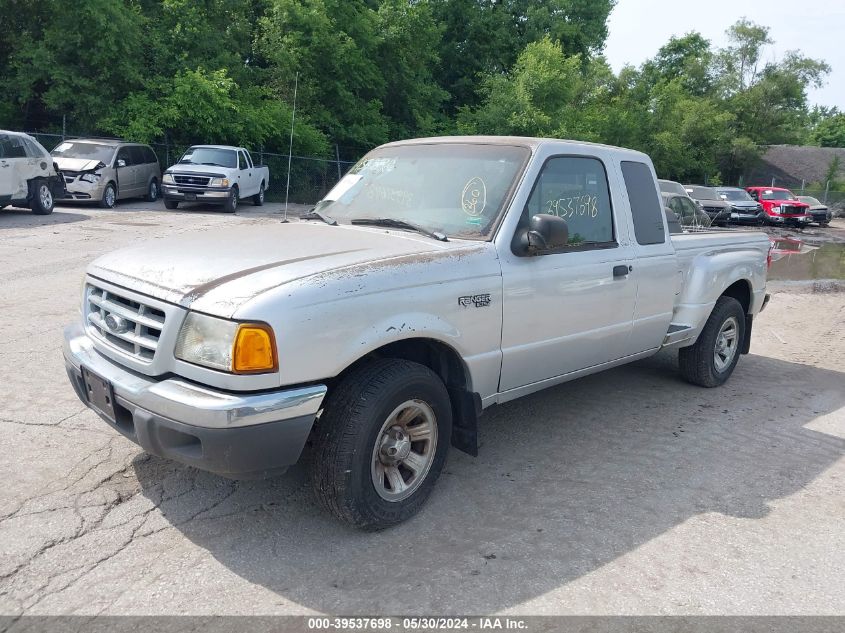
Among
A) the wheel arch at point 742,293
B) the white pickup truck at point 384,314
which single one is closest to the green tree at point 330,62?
the wheel arch at point 742,293

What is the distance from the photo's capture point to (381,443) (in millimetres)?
3521

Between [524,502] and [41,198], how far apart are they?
602 inches

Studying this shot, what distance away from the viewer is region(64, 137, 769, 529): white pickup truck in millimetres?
3102

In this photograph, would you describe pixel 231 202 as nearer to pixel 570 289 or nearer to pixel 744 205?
pixel 570 289

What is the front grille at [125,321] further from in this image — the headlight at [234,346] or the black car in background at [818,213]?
the black car in background at [818,213]

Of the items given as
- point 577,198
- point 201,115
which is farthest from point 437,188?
point 201,115

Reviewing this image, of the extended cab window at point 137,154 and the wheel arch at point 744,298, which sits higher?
the extended cab window at point 137,154

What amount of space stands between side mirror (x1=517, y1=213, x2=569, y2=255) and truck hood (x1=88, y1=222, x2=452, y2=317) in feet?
1.37

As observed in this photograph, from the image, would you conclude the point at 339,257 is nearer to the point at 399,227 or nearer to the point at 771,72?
the point at 399,227

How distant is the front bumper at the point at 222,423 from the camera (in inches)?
118

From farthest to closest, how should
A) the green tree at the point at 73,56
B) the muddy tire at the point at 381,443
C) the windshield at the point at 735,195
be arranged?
1. the windshield at the point at 735,195
2. the green tree at the point at 73,56
3. the muddy tire at the point at 381,443

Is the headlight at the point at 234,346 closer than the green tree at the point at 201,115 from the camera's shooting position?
Yes

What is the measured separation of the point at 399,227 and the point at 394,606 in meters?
2.15

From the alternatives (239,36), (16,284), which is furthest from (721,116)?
(16,284)
